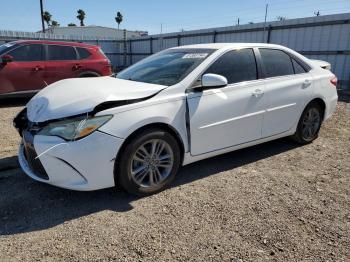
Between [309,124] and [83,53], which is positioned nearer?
[309,124]

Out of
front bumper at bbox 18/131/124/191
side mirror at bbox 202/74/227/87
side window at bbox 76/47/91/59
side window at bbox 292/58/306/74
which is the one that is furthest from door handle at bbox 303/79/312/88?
side window at bbox 76/47/91/59

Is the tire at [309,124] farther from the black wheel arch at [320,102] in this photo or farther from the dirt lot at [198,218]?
the dirt lot at [198,218]

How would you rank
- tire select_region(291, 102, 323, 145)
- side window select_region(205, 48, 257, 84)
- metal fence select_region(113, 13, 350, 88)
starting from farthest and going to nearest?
metal fence select_region(113, 13, 350, 88)
tire select_region(291, 102, 323, 145)
side window select_region(205, 48, 257, 84)

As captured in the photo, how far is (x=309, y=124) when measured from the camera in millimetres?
5172

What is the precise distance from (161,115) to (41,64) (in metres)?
6.49

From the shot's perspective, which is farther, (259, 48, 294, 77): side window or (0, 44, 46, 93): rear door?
(0, 44, 46, 93): rear door

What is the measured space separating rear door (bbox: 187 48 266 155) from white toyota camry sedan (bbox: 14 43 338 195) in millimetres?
12

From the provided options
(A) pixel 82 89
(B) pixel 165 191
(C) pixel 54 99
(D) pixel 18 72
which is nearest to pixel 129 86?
(A) pixel 82 89

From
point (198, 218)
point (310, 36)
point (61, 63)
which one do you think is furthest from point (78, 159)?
point (310, 36)

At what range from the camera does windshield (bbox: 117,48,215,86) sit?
12.5ft

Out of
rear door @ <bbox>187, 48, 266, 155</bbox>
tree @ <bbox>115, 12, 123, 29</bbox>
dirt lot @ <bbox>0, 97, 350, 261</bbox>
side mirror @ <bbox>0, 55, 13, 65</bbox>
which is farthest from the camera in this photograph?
tree @ <bbox>115, 12, 123, 29</bbox>

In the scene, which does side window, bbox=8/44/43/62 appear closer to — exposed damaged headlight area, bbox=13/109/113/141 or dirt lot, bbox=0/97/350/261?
dirt lot, bbox=0/97/350/261

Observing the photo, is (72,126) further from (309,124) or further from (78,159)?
(309,124)

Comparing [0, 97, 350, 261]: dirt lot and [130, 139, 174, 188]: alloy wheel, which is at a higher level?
[130, 139, 174, 188]: alloy wheel
